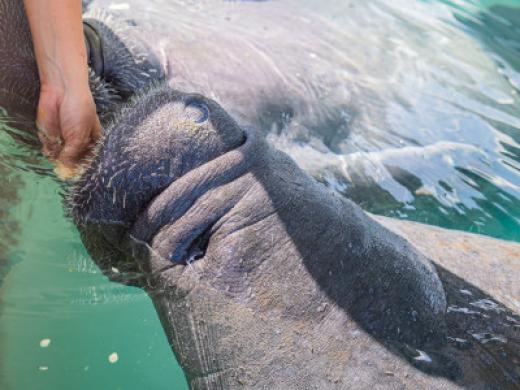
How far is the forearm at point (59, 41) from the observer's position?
222 centimetres

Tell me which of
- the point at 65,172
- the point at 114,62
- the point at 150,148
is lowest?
the point at 65,172

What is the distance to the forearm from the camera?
7.30ft

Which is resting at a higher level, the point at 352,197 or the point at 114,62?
the point at 114,62

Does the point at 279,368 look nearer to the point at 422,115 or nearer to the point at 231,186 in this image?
the point at 231,186

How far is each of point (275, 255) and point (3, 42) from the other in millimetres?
1433

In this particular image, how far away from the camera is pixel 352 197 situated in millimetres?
4258

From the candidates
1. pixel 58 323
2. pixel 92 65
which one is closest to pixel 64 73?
pixel 92 65

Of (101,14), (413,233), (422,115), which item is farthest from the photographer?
(422,115)

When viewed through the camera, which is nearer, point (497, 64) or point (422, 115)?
point (422, 115)

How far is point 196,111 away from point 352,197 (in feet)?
7.95

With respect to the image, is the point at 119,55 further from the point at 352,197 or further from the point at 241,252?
the point at 352,197

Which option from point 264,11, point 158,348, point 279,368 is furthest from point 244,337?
point 264,11

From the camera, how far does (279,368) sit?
1946 mm

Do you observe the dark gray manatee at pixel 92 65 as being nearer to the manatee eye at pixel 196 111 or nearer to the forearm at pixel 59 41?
the forearm at pixel 59 41
